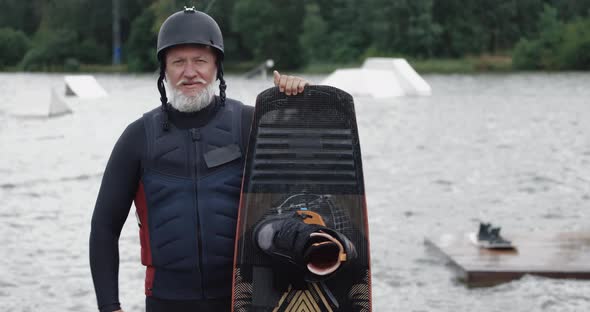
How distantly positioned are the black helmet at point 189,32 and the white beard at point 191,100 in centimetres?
14

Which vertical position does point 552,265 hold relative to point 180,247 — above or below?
below

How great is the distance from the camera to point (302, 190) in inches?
136

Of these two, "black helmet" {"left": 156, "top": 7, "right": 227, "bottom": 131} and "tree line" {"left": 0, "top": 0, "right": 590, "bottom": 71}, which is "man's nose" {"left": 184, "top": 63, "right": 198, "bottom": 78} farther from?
"tree line" {"left": 0, "top": 0, "right": 590, "bottom": 71}

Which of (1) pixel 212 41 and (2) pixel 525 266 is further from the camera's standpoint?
(2) pixel 525 266

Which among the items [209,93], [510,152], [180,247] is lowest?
[510,152]

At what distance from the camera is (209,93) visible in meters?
3.45

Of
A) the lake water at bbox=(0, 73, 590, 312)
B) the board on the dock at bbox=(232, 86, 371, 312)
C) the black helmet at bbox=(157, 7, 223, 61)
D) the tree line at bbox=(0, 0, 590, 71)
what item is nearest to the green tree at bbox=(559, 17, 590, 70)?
the tree line at bbox=(0, 0, 590, 71)

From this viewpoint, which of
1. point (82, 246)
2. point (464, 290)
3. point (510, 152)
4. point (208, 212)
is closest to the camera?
point (208, 212)

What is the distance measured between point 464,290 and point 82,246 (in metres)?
4.24

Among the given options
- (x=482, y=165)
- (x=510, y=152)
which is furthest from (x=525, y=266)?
(x=510, y=152)

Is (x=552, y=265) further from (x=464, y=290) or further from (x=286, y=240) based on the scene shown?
(x=286, y=240)

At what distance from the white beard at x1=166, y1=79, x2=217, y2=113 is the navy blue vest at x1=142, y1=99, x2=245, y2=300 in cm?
7

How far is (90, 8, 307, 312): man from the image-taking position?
11.1 ft

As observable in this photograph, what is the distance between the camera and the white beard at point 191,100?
3.40 metres
